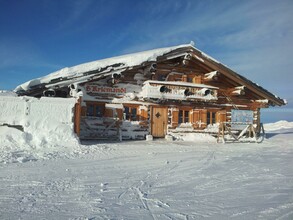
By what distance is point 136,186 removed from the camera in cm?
601

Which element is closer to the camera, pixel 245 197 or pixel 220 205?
pixel 220 205

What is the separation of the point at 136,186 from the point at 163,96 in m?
11.6

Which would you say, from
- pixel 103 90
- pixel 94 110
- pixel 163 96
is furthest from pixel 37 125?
pixel 163 96

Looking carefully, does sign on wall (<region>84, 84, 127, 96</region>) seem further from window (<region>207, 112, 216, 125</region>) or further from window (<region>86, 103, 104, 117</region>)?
window (<region>207, 112, 216, 125</region>)

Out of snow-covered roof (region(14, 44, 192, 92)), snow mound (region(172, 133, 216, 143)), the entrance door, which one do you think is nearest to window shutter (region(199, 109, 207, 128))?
snow mound (region(172, 133, 216, 143))

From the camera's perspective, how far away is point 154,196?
5312 millimetres

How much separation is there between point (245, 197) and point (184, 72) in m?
14.6

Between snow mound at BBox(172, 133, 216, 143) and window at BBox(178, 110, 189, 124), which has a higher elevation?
window at BBox(178, 110, 189, 124)

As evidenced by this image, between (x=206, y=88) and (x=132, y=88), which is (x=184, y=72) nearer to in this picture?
(x=206, y=88)

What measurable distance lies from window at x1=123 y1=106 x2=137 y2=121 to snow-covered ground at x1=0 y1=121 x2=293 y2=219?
7.42 m

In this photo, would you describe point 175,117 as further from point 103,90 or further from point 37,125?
point 37,125

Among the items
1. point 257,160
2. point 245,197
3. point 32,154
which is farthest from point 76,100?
point 245,197

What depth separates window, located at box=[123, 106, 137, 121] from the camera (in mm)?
17547

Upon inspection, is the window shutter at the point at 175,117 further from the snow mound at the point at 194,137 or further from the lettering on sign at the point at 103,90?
the lettering on sign at the point at 103,90
